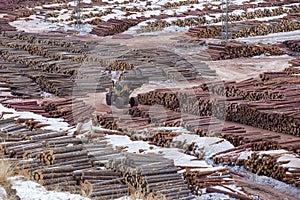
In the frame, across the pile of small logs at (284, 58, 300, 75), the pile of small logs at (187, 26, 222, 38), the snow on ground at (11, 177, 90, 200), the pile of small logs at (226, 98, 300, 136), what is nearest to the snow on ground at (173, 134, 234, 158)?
the pile of small logs at (226, 98, 300, 136)

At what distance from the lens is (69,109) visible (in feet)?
71.4

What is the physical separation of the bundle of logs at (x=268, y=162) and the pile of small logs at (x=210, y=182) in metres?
2.06

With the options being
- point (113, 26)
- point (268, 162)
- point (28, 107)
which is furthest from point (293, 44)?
point (268, 162)

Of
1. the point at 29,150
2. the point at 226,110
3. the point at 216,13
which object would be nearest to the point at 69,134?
the point at 29,150

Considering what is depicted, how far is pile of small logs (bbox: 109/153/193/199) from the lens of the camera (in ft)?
41.1

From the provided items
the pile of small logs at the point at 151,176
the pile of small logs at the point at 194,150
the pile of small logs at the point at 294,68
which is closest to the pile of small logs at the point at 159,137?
the pile of small logs at the point at 194,150

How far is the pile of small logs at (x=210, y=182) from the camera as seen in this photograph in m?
13.5

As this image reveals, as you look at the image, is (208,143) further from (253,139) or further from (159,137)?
(159,137)

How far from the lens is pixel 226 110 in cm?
2108

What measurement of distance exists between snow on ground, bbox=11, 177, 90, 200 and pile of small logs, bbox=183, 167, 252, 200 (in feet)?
13.8

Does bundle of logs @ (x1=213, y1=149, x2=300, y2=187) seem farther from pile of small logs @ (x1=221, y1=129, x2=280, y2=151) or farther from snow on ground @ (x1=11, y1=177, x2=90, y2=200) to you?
snow on ground @ (x1=11, y1=177, x2=90, y2=200)

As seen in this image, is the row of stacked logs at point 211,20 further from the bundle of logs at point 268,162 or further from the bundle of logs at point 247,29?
the bundle of logs at point 268,162

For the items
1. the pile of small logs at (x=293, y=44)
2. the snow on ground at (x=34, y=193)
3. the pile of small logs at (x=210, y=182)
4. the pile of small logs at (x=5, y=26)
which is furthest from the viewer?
the pile of small logs at (x=5, y=26)

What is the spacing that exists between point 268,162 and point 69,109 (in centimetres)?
864
